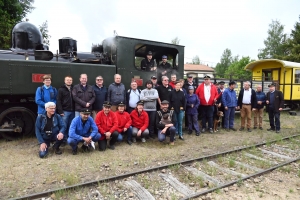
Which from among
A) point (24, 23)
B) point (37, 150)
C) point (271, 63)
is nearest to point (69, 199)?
point (37, 150)

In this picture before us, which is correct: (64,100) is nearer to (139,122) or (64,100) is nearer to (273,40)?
(139,122)

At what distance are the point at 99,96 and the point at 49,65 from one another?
1283 millimetres

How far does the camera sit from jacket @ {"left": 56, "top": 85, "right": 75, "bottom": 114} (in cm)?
494

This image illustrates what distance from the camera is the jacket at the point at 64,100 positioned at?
494cm

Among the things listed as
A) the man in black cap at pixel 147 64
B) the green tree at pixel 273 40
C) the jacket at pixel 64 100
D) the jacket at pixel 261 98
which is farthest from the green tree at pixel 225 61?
the jacket at pixel 64 100

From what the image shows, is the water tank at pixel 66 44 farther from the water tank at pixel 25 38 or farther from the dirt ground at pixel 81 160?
the dirt ground at pixel 81 160

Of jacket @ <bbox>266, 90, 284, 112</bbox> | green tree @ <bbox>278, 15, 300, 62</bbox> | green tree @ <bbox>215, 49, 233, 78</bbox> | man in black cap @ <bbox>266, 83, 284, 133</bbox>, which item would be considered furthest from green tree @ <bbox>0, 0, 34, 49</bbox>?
green tree @ <bbox>215, 49, 233, 78</bbox>

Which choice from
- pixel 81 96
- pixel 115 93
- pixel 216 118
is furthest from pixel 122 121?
pixel 216 118

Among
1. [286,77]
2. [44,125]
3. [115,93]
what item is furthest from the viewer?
[286,77]

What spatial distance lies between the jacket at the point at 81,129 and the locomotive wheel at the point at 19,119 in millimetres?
1474

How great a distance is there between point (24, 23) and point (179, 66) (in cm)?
463

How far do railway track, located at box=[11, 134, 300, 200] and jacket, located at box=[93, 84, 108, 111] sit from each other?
229 centimetres

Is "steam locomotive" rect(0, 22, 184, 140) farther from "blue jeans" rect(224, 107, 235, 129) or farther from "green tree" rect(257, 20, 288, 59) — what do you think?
"green tree" rect(257, 20, 288, 59)

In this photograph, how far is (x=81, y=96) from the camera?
5070mm
